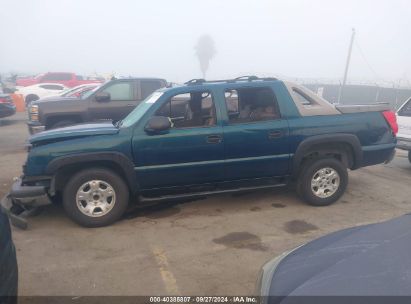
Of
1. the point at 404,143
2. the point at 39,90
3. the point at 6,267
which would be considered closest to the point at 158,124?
the point at 6,267

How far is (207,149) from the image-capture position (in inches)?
194

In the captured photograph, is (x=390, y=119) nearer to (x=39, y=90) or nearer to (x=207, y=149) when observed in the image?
(x=207, y=149)

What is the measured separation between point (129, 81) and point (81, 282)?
268 inches

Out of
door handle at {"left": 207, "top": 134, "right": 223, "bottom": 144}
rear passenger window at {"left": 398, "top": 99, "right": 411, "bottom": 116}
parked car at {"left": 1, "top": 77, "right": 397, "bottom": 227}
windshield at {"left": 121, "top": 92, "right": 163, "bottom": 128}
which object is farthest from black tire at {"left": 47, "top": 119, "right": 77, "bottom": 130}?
rear passenger window at {"left": 398, "top": 99, "right": 411, "bottom": 116}

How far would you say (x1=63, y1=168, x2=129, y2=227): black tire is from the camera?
4.68 m

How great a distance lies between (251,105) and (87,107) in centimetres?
499

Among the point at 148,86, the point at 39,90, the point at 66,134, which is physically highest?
the point at 148,86

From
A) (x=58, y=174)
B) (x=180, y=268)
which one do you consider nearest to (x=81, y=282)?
(x=180, y=268)

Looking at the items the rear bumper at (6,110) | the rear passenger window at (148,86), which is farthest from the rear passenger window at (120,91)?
the rear bumper at (6,110)

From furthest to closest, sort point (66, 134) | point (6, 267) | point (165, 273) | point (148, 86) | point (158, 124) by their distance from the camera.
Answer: point (148, 86) < point (66, 134) < point (158, 124) < point (165, 273) < point (6, 267)

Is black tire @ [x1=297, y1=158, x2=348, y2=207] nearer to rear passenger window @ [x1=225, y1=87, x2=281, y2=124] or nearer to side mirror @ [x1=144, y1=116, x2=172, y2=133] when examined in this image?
rear passenger window @ [x1=225, y1=87, x2=281, y2=124]

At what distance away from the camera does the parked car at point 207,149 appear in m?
4.70

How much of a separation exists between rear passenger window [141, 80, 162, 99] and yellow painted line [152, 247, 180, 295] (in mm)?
6077

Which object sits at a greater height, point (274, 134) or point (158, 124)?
point (158, 124)
